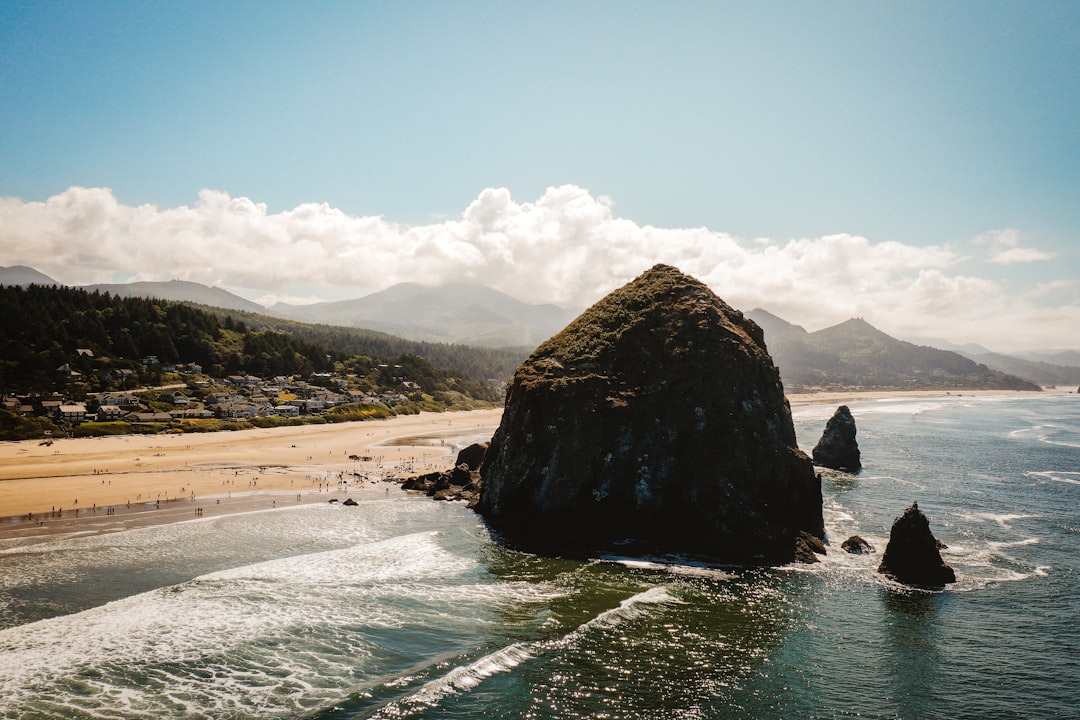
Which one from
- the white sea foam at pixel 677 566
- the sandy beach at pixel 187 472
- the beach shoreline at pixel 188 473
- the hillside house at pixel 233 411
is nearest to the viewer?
the white sea foam at pixel 677 566

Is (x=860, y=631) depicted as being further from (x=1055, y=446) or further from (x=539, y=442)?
(x=1055, y=446)

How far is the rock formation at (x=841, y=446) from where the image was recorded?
7331 centimetres

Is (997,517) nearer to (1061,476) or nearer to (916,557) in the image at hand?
(916,557)

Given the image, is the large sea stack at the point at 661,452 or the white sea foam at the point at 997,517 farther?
the white sea foam at the point at 997,517

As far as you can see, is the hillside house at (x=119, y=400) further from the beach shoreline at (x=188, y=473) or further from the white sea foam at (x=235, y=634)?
the white sea foam at (x=235, y=634)

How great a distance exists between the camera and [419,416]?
151 metres

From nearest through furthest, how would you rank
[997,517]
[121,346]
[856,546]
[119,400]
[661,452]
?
[856,546], [661,452], [997,517], [119,400], [121,346]

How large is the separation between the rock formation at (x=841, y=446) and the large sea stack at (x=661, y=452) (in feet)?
102

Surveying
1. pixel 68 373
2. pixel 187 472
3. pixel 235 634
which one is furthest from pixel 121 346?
pixel 235 634

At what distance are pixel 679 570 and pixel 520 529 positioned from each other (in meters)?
13.8

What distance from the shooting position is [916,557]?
115 ft

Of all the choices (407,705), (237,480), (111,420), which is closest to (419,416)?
(111,420)

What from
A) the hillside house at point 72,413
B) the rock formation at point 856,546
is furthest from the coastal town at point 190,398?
the rock formation at point 856,546

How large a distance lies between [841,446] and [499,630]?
61.7 metres
